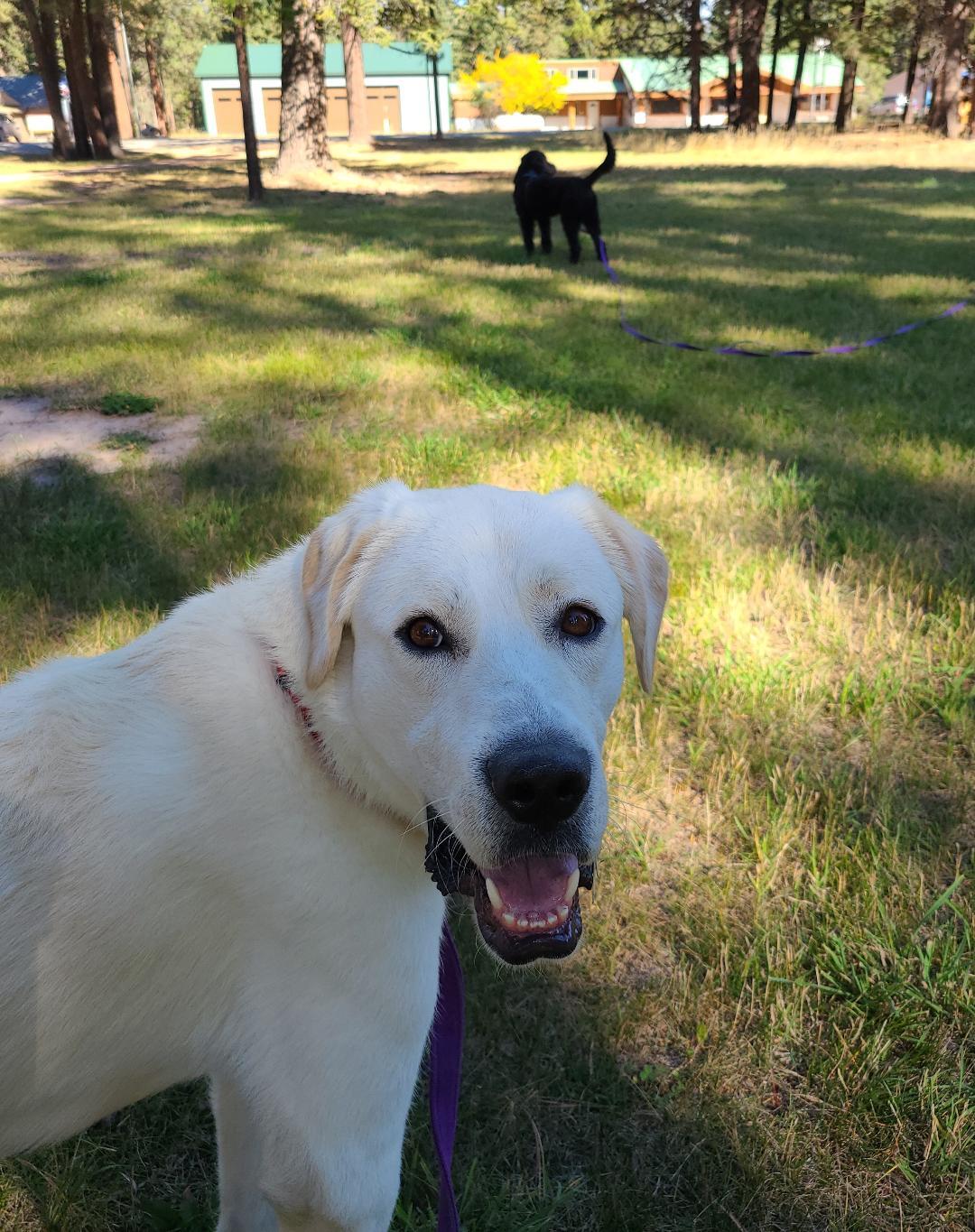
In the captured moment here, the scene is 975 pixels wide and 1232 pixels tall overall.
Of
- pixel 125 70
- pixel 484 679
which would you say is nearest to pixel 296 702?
pixel 484 679

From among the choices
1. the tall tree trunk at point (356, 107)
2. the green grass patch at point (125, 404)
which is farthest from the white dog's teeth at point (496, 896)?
the tall tree trunk at point (356, 107)

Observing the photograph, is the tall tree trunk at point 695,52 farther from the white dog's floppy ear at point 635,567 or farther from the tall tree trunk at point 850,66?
the white dog's floppy ear at point 635,567

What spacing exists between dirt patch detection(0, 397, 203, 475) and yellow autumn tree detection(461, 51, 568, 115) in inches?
3441

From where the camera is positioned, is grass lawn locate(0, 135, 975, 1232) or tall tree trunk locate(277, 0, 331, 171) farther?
tall tree trunk locate(277, 0, 331, 171)

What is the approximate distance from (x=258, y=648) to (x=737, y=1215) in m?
1.65

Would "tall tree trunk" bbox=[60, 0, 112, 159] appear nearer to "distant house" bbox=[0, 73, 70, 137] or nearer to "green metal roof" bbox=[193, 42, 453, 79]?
"distant house" bbox=[0, 73, 70, 137]

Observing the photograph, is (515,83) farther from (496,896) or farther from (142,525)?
(496,896)

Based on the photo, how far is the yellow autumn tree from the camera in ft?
261

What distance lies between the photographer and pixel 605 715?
199cm

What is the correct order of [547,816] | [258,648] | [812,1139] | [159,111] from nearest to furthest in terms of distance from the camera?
[547,816] → [258,648] → [812,1139] → [159,111]

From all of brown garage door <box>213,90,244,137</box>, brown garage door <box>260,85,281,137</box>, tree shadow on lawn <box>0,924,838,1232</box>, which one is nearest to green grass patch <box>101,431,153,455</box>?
tree shadow on lawn <box>0,924,838,1232</box>

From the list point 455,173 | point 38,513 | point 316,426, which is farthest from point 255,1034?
point 455,173

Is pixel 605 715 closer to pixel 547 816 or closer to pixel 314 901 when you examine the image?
pixel 547 816

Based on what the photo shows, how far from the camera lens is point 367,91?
80.3m
